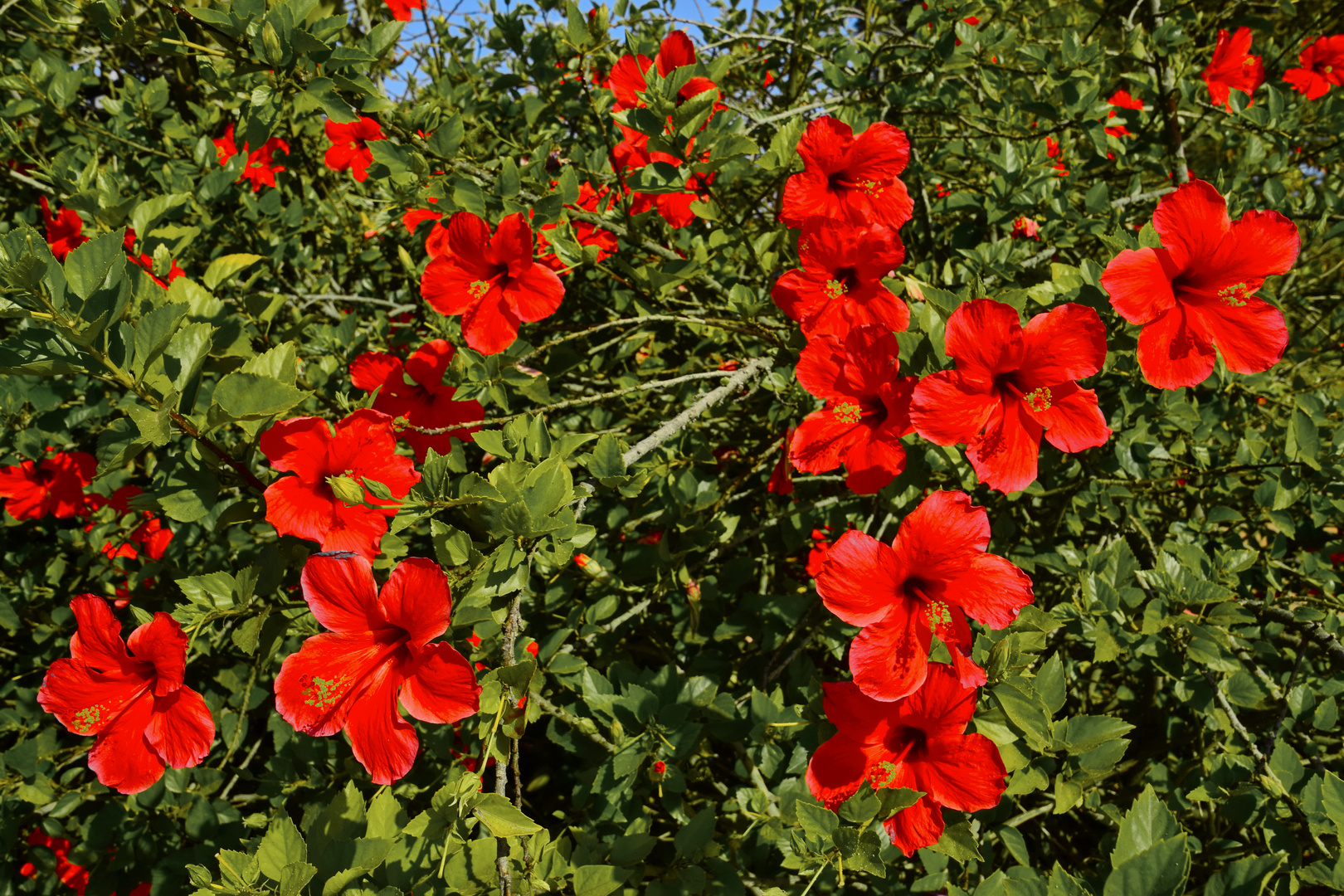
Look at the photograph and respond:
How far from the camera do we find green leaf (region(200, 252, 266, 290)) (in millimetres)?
1240

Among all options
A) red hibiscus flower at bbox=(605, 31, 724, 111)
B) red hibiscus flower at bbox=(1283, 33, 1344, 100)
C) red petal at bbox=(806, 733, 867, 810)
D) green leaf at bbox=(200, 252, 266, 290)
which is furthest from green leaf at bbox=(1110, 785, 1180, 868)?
red hibiscus flower at bbox=(1283, 33, 1344, 100)

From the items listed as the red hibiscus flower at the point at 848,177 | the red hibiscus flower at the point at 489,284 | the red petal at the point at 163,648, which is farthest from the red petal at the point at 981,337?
the red petal at the point at 163,648

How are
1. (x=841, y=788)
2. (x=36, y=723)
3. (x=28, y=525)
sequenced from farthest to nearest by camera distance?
(x=28, y=525) < (x=36, y=723) < (x=841, y=788)

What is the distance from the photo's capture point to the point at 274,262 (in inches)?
76.2

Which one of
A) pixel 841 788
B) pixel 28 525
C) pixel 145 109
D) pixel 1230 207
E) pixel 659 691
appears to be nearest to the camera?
pixel 841 788

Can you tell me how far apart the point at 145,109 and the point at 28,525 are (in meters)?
1.42

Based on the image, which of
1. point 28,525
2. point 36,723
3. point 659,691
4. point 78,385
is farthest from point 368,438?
point 28,525

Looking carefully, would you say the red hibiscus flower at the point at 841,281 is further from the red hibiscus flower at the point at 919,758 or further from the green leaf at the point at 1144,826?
the green leaf at the point at 1144,826

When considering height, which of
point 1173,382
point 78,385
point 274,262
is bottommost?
point 1173,382

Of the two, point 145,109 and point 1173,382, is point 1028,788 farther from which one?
point 145,109

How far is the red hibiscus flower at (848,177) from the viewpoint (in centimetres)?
125

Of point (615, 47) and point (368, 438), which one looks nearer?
point (368, 438)

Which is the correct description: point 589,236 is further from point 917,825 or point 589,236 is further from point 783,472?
point 917,825

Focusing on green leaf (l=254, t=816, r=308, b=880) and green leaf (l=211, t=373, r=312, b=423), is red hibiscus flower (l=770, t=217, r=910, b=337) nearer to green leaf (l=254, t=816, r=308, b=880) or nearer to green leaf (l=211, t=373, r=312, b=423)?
green leaf (l=211, t=373, r=312, b=423)
